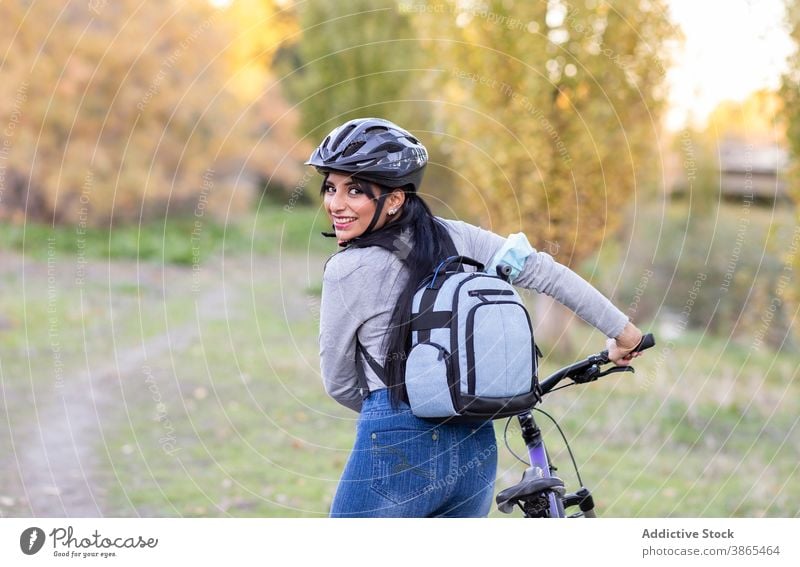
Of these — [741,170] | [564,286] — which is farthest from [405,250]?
[741,170]

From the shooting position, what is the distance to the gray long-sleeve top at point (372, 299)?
2.69 metres

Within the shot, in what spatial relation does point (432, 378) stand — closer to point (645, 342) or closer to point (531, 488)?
point (531, 488)

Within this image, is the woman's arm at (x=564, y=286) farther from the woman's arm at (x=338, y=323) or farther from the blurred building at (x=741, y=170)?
the blurred building at (x=741, y=170)

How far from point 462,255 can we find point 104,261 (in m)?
14.8

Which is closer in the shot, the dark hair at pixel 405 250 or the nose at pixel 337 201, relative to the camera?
the dark hair at pixel 405 250

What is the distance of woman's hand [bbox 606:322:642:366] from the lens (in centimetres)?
297

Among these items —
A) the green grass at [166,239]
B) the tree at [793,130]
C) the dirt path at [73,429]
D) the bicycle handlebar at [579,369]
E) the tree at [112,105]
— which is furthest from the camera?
the green grass at [166,239]

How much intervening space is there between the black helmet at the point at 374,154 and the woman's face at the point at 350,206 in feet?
0.13

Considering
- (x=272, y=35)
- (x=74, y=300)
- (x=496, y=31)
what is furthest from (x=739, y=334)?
(x=272, y=35)

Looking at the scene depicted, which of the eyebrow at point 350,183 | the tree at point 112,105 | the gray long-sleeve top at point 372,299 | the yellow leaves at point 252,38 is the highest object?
the yellow leaves at point 252,38

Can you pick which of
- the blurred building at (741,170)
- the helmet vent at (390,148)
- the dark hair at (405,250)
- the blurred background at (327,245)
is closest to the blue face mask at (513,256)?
the dark hair at (405,250)

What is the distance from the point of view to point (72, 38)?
16453mm

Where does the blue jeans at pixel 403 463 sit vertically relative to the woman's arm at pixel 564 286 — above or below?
below
